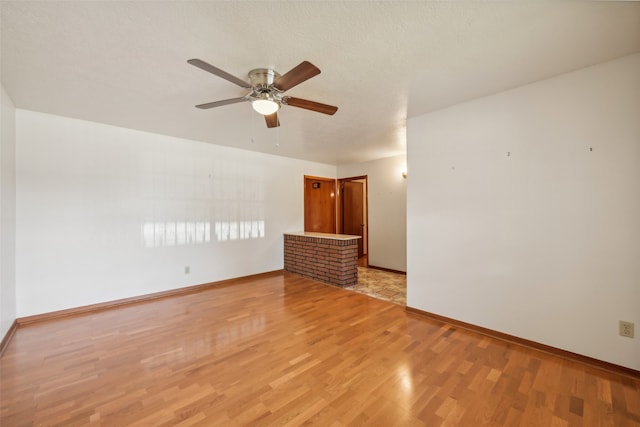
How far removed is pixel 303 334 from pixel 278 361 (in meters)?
0.51

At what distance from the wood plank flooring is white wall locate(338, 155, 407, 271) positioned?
2502 millimetres

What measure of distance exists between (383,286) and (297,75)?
3639mm

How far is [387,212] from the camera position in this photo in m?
5.64

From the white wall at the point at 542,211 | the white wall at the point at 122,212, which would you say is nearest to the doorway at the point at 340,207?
the white wall at the point at 122,212

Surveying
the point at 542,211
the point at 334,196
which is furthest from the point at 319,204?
the point at 542,211

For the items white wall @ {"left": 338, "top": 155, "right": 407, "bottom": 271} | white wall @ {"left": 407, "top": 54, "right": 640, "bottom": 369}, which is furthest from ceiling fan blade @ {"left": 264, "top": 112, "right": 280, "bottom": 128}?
white wall @ {"left": 338, "top": 155, "right": 407, "bottom": 271}

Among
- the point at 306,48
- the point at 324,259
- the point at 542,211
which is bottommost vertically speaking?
the point at 324,259

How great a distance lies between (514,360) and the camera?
2.18 metres

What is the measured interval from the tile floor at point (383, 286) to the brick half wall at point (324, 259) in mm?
257

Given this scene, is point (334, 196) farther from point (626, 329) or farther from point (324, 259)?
point (626, 329)

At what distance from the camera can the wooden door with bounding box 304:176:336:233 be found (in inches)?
242

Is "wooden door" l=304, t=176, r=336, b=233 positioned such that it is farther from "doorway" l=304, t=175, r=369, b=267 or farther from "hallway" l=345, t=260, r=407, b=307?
"hallway" l=345, t=260, r=407, b=307

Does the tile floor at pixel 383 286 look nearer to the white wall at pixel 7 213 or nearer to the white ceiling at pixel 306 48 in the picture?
the white ceiling at pixel 306 48

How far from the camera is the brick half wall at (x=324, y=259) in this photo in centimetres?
437
